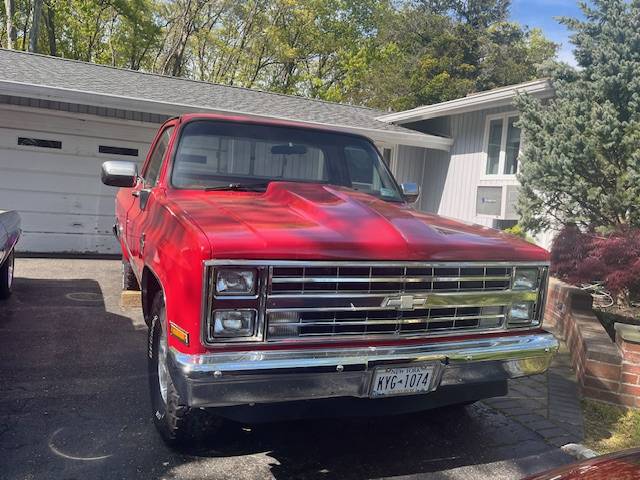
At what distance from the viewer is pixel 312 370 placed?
2758mm

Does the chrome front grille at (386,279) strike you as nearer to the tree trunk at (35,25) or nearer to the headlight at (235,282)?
the headlight at (235,282)

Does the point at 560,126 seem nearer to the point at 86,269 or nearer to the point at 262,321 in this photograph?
the point at 262,321

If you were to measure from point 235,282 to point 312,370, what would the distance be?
0.56 m

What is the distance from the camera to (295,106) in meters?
13.1

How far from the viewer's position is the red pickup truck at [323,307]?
269 centimetres

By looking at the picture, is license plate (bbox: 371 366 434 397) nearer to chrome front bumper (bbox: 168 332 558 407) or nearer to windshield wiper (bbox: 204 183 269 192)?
chrome front bumper (bbox: 168 332 558 407)

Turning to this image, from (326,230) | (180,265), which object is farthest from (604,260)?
(180,265)

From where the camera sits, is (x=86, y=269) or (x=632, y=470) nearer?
(x=632, y=470)

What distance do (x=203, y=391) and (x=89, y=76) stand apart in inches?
398

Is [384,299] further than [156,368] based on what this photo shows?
No

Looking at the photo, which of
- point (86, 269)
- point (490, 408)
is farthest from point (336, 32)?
point (490, 408)

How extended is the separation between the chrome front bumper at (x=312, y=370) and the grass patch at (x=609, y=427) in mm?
1241

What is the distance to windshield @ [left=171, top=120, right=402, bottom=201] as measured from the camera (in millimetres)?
4246

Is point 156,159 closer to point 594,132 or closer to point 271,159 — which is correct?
point 271,159
